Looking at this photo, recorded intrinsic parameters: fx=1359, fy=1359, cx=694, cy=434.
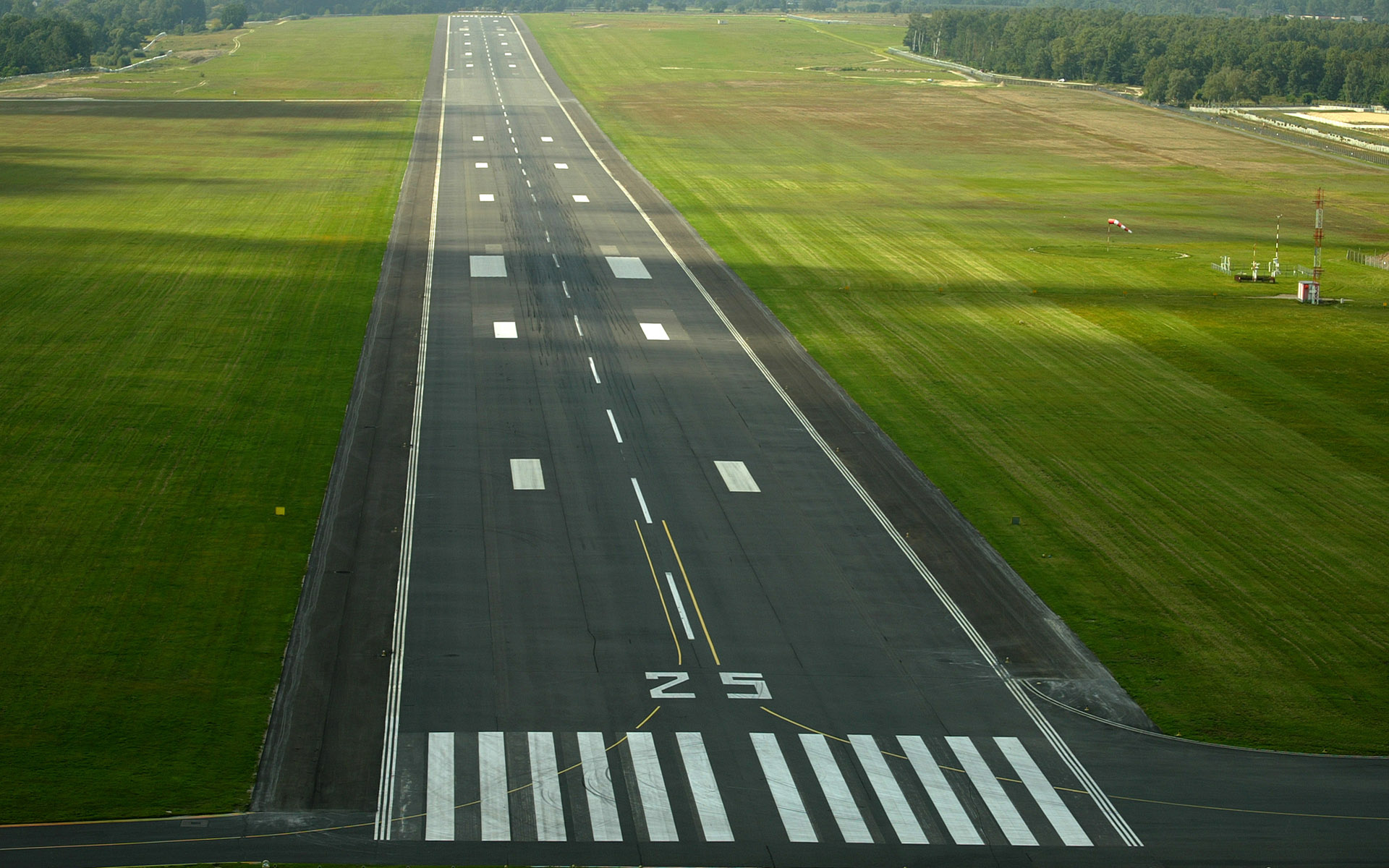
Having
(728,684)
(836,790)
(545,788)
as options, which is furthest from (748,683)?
(545,788)

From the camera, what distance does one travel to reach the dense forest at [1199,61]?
518 feet

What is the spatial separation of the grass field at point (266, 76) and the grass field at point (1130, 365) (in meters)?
39.4

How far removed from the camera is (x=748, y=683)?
2962 centimetres

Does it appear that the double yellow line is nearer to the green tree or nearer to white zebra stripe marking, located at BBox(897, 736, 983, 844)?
white zebra stripe marking, located at BBox(897, 736, 983, 844)

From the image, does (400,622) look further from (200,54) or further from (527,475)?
(200,54)

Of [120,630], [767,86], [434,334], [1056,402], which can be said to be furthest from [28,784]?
[767,86]

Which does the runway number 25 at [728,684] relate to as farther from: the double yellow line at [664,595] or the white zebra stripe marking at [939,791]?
the white zebra stripe marking at [939,791]

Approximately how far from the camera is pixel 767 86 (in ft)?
529

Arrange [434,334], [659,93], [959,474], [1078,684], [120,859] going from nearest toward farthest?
[120,859] → [1078,684] → [959,474] → [434,334] → [659,93]

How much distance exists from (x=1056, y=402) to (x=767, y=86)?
118 metres

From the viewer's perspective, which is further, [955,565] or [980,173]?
[980,173]

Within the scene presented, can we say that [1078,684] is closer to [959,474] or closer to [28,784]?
[959,474]

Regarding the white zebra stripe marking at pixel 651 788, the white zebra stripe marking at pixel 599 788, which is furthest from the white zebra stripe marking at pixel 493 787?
the white zebra stripe marking at pixel 651 788

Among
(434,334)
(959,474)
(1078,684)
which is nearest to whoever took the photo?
(1078,684)
